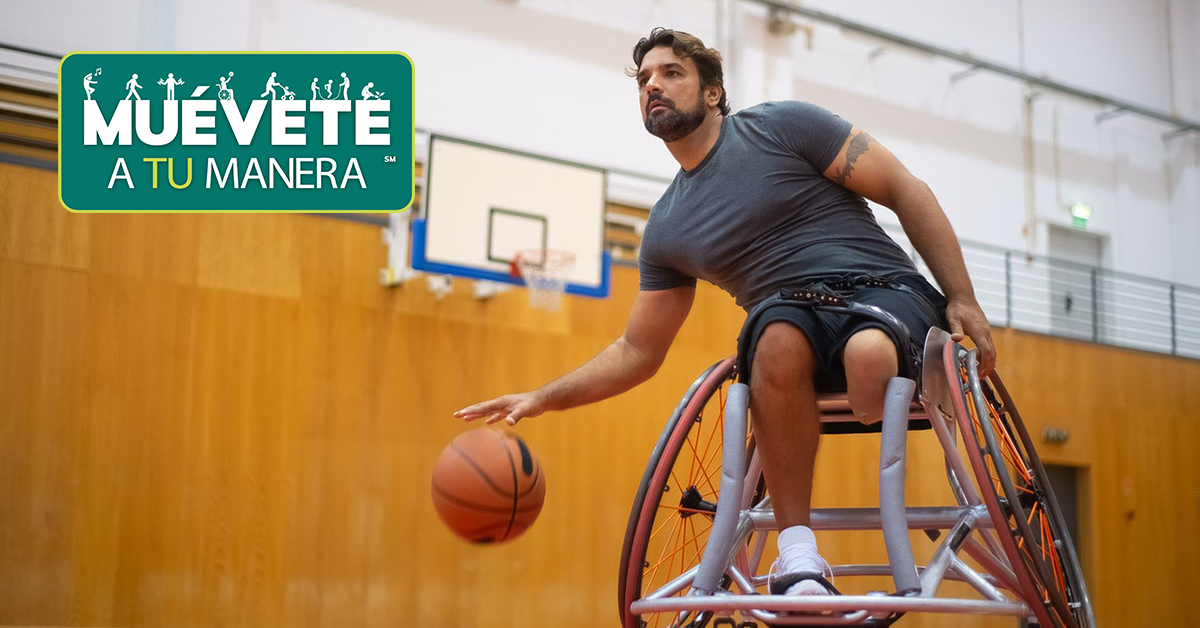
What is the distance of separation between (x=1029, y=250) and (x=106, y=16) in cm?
862

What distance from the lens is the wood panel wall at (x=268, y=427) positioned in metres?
6.12

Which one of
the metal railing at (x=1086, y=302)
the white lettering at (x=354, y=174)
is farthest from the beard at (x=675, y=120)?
the metal railing at (x=1086, y=302)

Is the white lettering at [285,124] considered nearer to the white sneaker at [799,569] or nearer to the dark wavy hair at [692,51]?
the dark wavy hair at [692,51]

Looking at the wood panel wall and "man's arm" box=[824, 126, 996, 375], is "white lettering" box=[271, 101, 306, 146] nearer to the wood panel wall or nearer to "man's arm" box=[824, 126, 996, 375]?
the wood panel wall

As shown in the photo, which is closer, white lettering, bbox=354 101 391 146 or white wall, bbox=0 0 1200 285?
white lettering, bbox=354 101 391 146

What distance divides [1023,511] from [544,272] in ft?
16.4

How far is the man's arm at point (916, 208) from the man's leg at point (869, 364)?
29 cm

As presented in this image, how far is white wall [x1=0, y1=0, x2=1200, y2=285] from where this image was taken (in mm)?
7805

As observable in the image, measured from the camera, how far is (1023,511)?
234 centimetres

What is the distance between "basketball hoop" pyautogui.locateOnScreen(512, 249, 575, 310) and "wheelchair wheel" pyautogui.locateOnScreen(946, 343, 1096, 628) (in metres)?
4.50

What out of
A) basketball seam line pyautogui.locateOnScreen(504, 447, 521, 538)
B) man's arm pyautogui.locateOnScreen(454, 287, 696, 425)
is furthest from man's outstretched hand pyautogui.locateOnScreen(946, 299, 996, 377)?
basketball seam line pyautogui.locateOnScreen(504, 447, 521, 538)

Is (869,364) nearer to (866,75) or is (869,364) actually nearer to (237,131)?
(237,131)

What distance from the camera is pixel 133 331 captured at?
6.43 m

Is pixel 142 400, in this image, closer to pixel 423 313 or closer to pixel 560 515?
pixel 423 313
